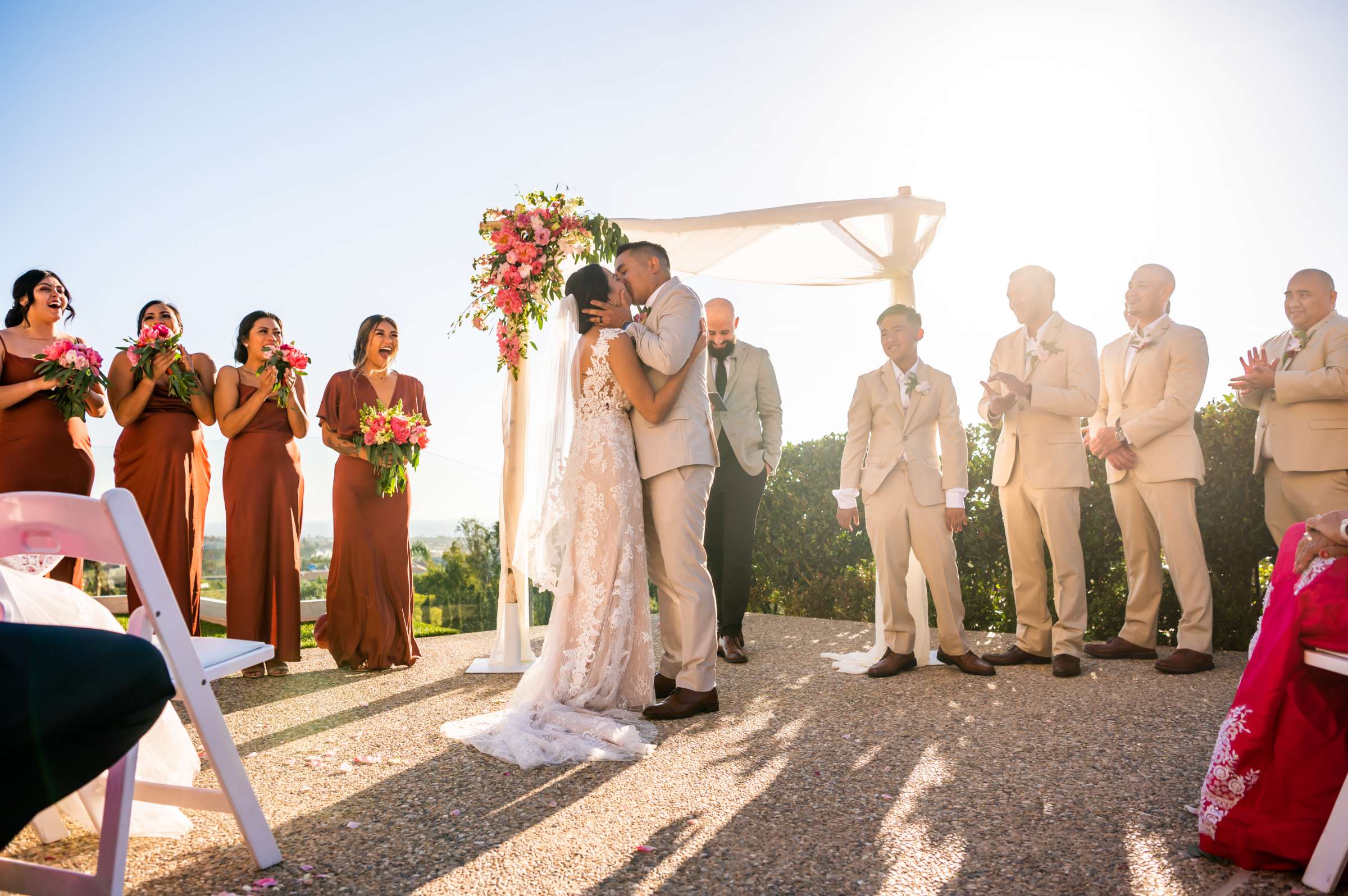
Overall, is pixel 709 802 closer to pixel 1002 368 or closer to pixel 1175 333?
pixel 1002 368

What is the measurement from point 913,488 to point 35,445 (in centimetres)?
516

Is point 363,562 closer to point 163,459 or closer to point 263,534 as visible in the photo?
point 263,534

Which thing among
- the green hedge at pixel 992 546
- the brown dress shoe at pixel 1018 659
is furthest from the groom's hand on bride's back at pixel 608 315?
the green hedge at pixel 992 546

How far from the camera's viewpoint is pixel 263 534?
5.08 meters

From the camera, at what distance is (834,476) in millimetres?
7648

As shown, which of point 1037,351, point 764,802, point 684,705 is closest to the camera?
point 764,802

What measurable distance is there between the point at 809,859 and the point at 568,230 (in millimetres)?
3644

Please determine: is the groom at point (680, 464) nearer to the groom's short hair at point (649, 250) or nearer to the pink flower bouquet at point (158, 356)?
the groom's short hair at point (649, 250)

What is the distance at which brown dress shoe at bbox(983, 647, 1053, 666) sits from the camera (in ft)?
16.6

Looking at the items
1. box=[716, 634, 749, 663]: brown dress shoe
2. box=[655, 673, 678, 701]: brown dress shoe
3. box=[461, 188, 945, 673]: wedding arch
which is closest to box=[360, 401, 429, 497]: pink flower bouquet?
box=[461, 188, 945, 673]: wedding arch

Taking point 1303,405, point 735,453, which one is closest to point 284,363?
point 735,453

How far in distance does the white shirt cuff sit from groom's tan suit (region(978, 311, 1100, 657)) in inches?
38.3

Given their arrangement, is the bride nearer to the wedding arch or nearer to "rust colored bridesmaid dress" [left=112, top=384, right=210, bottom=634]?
the wedding arch

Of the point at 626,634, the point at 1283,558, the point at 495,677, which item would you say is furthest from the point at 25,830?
the point at 1283,558
